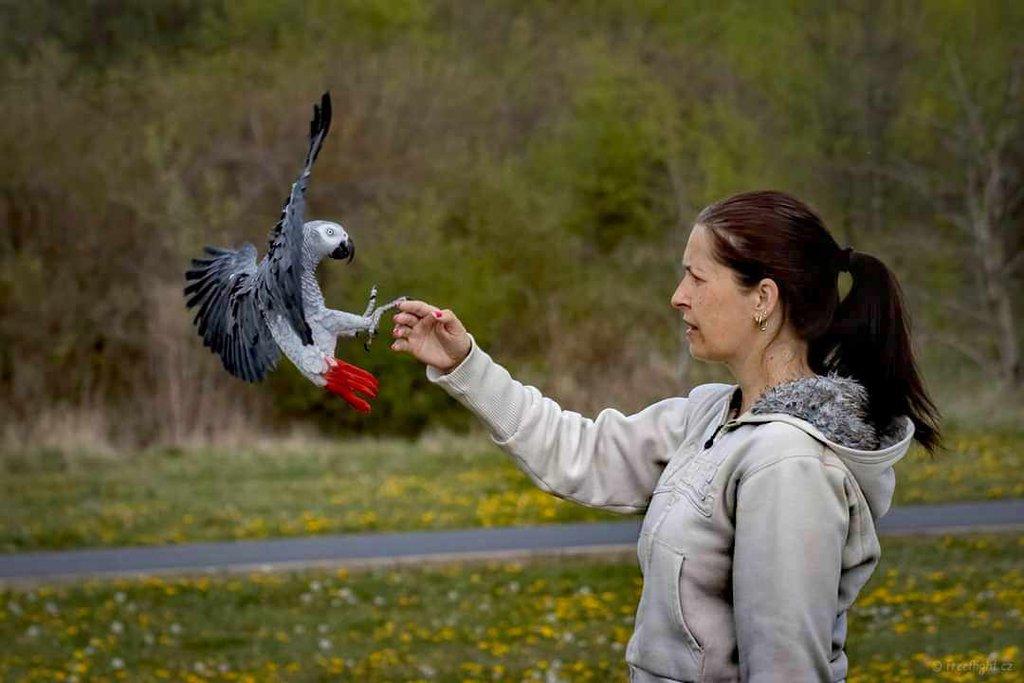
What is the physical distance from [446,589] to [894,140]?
12231mm

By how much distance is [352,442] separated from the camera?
14367 millimetres

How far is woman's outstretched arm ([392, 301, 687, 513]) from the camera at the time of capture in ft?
9.32

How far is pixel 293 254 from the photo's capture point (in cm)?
235

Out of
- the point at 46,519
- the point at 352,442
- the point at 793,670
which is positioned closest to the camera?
the point at 793,670

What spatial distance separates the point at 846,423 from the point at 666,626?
16.4 inches

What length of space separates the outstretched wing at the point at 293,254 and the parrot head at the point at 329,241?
0.04 meters

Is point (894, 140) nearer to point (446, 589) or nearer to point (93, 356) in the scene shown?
point (93, 356)

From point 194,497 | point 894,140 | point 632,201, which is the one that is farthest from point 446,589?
point 894,140

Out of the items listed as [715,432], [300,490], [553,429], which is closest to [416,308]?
[553,429]

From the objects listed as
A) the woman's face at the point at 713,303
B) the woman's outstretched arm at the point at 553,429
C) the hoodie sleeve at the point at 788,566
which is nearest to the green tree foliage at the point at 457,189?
the woman's outstretched arm at the point at 553,429

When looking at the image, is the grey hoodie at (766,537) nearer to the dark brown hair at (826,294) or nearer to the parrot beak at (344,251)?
the dark brown hair at (826,294)

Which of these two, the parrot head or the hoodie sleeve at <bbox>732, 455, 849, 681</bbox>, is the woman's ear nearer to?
the hoodie sleeve at <bbox>732, 455, 849, 681</bbox>

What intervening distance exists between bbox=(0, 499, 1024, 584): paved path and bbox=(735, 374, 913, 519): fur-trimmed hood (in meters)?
6.53

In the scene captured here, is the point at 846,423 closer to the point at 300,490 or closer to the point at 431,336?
the point at 431,336
